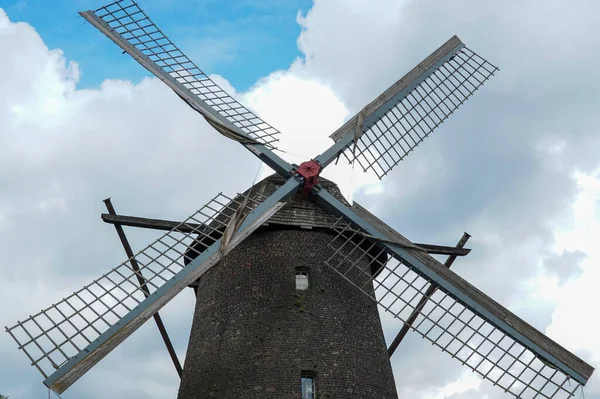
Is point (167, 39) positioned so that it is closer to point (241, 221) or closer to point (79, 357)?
point (241, 221)

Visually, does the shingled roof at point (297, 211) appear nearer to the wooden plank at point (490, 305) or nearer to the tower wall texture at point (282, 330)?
the tower wall texture at point (282, 330)

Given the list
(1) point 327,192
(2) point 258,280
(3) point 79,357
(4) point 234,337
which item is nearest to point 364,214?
(1) point 327,192

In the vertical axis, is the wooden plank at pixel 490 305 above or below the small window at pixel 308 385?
above

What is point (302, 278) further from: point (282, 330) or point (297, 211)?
point (297, 211)

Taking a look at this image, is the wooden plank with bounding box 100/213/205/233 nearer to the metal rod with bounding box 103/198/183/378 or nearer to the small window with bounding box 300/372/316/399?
the metal rod with bounding box 103/198/183/378

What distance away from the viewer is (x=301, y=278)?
32.8 ft

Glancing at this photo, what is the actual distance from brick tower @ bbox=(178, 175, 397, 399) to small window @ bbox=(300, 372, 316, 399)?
0.05 ft

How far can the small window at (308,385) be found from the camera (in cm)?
895

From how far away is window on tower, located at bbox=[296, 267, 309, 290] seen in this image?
9.92 meters

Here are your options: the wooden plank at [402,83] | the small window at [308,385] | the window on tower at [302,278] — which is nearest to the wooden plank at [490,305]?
the window on tower at [302,278]

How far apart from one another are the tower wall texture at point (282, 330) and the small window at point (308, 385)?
10 cm

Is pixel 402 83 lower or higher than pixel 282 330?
higher

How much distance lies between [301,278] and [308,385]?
173 centimetres

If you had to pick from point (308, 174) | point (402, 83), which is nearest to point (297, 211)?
point (308, 174)
